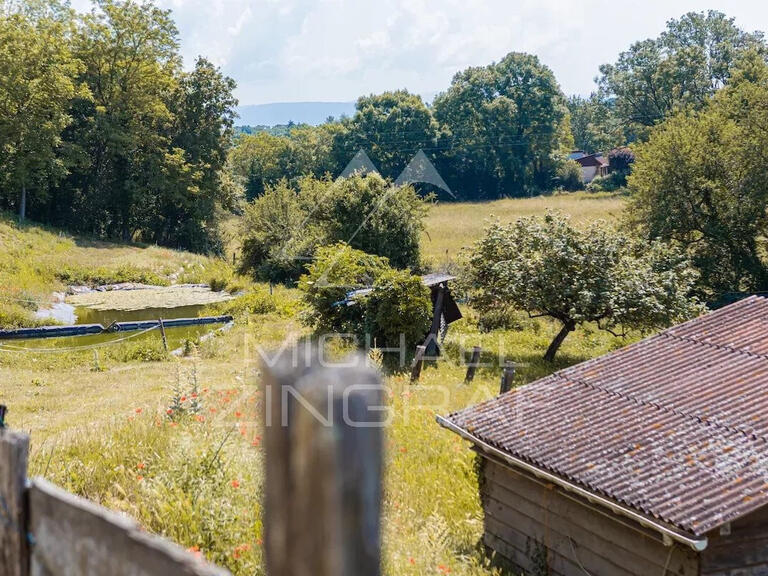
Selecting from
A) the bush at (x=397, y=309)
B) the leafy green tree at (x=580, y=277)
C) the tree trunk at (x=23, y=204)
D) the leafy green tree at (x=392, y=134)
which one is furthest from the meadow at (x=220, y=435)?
the leafy green tree at (x=392, y=134)

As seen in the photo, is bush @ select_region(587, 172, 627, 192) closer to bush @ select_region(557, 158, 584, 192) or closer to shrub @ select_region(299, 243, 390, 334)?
bush @ select_region(557, 158, 584, 192)

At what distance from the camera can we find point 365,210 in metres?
33.6

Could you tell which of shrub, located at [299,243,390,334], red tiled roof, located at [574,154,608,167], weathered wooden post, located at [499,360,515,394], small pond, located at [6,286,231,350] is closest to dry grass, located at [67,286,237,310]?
small pond, located at [6,286,231,350]

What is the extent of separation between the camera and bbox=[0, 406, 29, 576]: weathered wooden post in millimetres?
1795

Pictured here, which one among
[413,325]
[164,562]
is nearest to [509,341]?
[413,325]

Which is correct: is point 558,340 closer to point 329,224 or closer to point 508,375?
point 508,375

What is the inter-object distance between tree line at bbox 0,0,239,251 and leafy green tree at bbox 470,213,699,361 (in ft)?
84.7

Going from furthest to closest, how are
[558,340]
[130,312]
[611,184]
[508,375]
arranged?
[611,184], [130,312], [558,340], [508,375]

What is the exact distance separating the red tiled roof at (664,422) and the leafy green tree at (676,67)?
147 feet

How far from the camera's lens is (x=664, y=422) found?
931 cm

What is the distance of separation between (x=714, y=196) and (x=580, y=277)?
43.2ft

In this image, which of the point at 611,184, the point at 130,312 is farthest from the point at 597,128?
the point at 130,312

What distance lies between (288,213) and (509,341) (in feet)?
53.7

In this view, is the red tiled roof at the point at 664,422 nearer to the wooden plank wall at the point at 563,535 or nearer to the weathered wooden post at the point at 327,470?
the wooden plank wall at the point at 563,535
